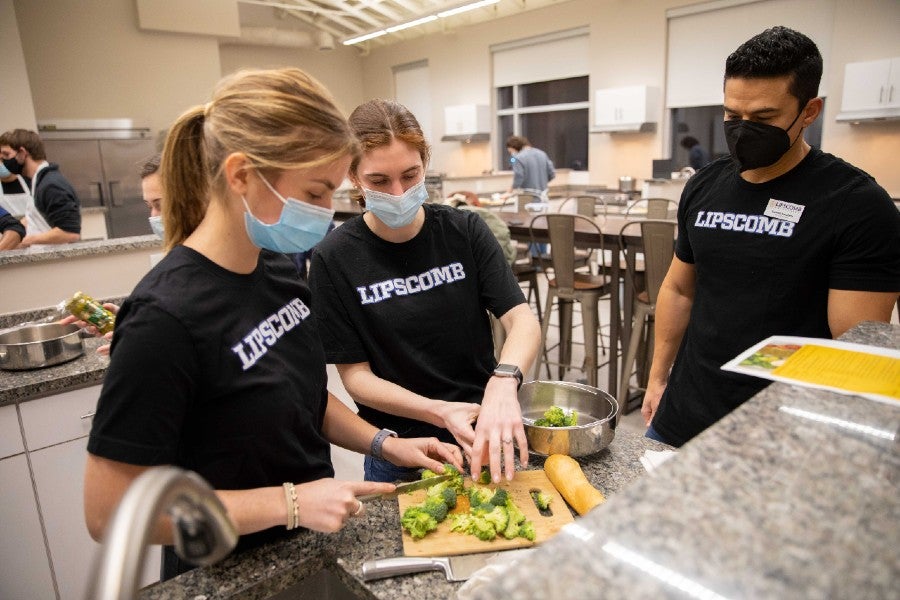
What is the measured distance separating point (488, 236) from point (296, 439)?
77cm

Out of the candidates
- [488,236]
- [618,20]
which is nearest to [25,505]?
[488,236]

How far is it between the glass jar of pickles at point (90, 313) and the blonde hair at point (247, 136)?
0.98m

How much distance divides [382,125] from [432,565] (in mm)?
923

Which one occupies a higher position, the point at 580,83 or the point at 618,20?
the point at 618,20

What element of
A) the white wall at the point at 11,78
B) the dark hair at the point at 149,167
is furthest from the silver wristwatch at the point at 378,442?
the white wall at the point at 11,78

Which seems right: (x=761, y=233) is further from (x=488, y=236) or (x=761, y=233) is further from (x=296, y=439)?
(x=296, y=439)

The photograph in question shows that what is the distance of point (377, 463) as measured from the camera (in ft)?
4.83

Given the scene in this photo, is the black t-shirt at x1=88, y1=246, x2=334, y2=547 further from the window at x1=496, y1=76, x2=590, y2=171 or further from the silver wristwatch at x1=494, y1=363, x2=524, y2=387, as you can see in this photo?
the window at x1=496, y1=76, x2=590, y2=171

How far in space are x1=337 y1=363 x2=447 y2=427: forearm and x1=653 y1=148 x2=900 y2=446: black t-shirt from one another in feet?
2.42

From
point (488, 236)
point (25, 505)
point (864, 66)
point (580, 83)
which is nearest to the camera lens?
point (488, 236)

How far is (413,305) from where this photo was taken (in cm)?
146

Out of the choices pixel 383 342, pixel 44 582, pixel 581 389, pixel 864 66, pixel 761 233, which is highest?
pixel 864 66

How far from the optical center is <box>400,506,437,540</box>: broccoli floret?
3.19 ft

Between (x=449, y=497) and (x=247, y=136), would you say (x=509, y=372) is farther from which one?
(x=247, y=136)
